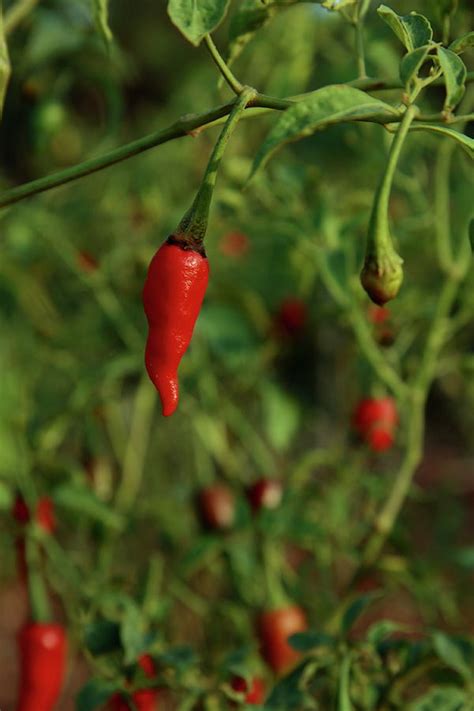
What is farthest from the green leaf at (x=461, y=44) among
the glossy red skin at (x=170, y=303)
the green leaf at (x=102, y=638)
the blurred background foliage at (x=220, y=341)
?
the green leaf at (x=102, y=638)

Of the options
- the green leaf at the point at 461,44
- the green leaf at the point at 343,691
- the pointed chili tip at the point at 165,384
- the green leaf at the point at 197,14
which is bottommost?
the green leaf at the point at 343,691

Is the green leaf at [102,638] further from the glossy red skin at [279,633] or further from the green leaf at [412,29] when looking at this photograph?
the green leaf at [412,29]

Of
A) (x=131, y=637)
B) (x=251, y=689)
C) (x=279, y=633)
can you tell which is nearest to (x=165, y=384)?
(x=131, y=637)

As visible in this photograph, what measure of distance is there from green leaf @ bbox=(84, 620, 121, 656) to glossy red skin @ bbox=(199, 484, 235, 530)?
284 millimetres

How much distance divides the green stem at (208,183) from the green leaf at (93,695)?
33cm

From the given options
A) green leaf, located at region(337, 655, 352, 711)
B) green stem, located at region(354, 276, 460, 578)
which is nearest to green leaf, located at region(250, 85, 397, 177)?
green leaf, located at region(337, 655, 352, 711)

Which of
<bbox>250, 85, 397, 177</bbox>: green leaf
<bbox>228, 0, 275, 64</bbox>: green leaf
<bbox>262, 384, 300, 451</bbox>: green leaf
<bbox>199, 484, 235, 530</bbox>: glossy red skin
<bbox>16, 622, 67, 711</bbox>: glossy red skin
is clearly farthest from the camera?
<bbox>262, 384, 300, 451</bbox>: green leaf

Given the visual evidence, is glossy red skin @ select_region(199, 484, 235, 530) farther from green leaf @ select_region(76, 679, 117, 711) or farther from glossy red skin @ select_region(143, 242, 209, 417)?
glossy red skin @ select_region(143, 242, 209, 417)

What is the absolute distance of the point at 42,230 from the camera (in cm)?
107

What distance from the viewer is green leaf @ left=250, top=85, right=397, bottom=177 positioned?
384mm

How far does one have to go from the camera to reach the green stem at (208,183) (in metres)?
0.42

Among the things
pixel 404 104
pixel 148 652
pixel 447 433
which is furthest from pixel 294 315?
pixel 447 433

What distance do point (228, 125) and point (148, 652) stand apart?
1.34ft

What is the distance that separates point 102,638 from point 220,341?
0.43m
